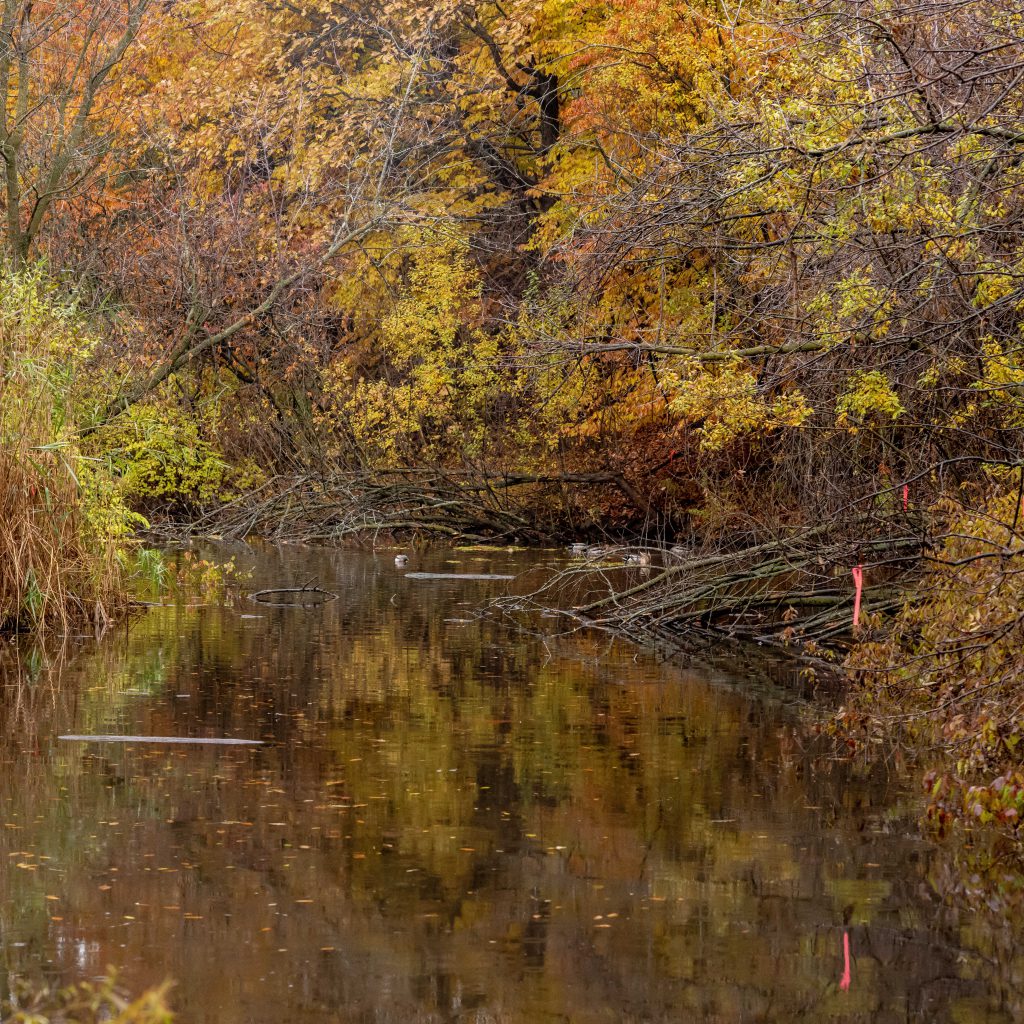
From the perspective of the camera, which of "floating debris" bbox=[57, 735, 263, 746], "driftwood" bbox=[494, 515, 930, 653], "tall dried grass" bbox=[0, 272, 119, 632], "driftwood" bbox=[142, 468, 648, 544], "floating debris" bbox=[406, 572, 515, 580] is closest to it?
"floating debris" bbox=[57, 735, 263, 746]

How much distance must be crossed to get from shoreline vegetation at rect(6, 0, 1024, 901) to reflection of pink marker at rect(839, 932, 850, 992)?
5.78 ft

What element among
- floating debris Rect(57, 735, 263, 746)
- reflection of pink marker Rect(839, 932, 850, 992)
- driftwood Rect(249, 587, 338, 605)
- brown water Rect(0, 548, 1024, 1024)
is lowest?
reflection of pink marker Rect(839, 932, 850, 992)

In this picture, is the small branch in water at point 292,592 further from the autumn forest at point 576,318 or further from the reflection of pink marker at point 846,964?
the reflection of pink marker at point 846,964

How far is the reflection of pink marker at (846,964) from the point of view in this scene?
6.23 metres

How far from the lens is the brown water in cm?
615

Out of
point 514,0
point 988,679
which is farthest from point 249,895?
point 514,0

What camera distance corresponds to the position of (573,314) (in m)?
20.5

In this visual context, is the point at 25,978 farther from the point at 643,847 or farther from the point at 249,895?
the point at 643,847

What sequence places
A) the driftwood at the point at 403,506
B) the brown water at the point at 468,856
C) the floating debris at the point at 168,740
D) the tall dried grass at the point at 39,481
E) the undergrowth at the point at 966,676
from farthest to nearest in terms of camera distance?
the driftwood at the point at 403,506, the tall dried grass at the point at 39,481, the floating debris at the point at 168,740, the undergrowth at the point at 966,676, the brown water at the point at 468,856

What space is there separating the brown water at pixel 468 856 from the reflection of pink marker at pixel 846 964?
0.03 meters

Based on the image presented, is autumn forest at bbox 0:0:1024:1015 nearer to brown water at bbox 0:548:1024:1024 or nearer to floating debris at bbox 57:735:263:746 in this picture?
brown water at bbox 0:548:1024:1024

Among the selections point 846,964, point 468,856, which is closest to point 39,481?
point 468,856

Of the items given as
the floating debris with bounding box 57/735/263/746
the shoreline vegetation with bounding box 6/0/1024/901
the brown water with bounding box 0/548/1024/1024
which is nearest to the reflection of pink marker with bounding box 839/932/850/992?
the brown water with bounding box 0/548/1024/1024

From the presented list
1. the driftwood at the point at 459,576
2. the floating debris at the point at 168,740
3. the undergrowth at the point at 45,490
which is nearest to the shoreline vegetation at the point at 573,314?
the undergrowth at the point at 45,490
